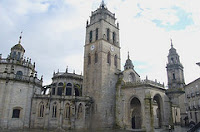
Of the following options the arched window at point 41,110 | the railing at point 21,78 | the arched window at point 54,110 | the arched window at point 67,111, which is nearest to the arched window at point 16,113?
the arched window at point 41,110

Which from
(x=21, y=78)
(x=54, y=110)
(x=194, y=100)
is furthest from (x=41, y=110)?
(x=194, y=100)

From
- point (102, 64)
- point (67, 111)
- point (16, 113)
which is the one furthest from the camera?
point (102, 64)

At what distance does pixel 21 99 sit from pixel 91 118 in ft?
47.4

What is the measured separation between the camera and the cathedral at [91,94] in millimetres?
30984

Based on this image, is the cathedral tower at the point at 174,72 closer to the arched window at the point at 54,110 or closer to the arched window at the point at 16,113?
Result: the arched window at the point at 54,110

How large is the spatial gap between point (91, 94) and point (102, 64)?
710cm

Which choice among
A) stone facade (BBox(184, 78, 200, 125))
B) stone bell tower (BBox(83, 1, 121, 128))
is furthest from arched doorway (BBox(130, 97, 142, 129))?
stone facade (BBox(184, 78, 200, 125))

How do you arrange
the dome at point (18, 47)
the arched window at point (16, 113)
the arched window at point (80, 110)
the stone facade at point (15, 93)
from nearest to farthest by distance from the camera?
the stone facade at point (15, 93) → the arched window at point (16, 113) → the arched window at point (80, 110) → the dome at point (18, 47)

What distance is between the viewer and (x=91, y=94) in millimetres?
38469

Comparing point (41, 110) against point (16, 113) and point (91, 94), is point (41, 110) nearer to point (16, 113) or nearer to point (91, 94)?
point (16, 113)

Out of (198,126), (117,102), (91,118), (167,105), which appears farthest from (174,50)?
(198,126)

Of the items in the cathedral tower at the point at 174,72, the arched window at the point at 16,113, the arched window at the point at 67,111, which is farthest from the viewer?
the cathedral tower at the point at 174,72

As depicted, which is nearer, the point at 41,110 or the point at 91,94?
the point at 41,110

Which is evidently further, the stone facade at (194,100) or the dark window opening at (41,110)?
the stone facade at (194,100)
